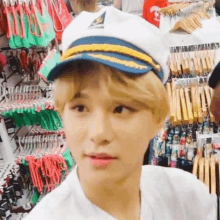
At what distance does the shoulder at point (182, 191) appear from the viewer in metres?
1.04

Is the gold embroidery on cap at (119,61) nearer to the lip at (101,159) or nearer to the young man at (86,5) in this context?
the lip at (101,159)

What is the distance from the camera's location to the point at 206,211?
108 centimetres

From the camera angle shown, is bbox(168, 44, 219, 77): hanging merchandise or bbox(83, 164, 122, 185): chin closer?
bbox(83, 164, 122, 185): chin

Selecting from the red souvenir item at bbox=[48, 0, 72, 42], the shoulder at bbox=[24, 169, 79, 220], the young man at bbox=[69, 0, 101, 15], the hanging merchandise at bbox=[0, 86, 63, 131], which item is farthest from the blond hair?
the young man at bbox=[69, 0, 101, 15]

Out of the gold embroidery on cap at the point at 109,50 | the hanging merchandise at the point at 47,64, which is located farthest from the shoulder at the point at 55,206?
the hanging merchandise at the point at 47,64

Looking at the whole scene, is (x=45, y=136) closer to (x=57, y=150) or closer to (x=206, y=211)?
(x=57, y=150)

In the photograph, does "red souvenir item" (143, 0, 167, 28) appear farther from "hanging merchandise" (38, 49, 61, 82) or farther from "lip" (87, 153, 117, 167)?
"lip" (87, 153, 117, 167)

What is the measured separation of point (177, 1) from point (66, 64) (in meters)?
2.98

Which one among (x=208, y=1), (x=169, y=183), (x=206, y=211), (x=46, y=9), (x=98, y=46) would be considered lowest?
(x=206, y=211)

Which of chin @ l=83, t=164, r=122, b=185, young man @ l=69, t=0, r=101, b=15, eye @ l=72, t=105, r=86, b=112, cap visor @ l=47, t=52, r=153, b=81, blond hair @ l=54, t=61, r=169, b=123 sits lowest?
chin @ l=83, t=164, r=122, b=185

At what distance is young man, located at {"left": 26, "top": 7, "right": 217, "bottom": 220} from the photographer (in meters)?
0.76

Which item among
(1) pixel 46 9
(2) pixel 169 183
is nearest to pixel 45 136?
(1) pixel 46 9

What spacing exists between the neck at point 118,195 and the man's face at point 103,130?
6 centimetres

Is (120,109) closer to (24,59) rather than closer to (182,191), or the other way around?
(182,191)
